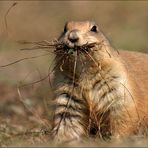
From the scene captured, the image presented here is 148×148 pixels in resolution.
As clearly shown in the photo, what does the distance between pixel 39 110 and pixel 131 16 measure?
9.58 metres

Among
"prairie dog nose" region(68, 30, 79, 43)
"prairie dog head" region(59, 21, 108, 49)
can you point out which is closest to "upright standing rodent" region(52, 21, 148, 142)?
"prairie dog head" region(59, 21, 108, 49)

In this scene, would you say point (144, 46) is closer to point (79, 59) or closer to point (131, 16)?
point (131, 16)

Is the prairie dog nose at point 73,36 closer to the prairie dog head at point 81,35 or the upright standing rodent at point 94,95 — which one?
the prairie dog head at point 81,35

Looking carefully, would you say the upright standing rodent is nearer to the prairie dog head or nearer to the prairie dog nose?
the prairie dog head

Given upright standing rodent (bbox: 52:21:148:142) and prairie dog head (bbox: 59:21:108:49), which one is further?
upright standing rodent (bbox: 52:21:148:142)

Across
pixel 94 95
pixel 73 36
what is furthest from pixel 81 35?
pixel 94 95

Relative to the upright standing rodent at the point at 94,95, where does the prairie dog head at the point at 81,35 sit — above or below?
above

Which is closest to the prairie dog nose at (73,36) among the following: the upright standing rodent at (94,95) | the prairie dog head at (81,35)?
the prairie dog head at (81,35)

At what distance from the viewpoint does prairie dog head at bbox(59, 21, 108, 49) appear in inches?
307

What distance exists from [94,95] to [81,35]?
81 cm

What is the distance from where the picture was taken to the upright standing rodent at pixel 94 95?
824cm

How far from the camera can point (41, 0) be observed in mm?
21219

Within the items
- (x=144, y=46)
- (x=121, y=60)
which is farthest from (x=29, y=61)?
(x=121, y=60)

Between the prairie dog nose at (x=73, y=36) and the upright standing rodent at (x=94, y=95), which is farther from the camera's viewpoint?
the upright standing rodent at (x=94, y=95)
